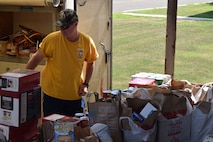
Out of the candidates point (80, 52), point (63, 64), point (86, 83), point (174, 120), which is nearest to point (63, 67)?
point (63, 64)

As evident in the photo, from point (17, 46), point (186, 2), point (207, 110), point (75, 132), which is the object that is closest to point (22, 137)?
point (75, 132)

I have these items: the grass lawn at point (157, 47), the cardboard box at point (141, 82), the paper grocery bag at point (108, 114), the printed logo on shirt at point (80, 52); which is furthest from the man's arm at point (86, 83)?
the grass lawn at point (157, 47)

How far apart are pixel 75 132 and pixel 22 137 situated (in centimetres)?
40

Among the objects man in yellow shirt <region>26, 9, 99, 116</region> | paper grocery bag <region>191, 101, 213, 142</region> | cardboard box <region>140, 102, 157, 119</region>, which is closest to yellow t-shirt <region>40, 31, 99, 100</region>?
man in yellow shirt <region>26, 9, 99, 116</region>

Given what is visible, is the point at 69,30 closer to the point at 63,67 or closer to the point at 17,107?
the point at 63,67

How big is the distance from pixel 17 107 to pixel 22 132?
0.15 meters

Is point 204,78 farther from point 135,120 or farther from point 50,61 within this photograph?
point 135,120

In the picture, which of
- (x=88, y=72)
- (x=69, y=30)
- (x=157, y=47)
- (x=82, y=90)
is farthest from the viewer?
(x=157, y=47)

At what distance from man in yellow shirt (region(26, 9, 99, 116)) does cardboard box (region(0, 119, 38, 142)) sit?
40.2 inches

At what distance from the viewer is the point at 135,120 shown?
2273mm

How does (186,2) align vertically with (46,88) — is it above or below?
above

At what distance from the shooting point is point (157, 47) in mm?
9656

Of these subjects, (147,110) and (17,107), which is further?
(147,110)

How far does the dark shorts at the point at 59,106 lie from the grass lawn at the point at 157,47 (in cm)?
327
